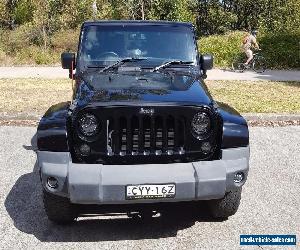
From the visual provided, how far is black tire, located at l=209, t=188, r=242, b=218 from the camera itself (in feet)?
14.8

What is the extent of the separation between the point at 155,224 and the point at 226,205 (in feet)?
2.51

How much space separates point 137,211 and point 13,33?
24.3 m

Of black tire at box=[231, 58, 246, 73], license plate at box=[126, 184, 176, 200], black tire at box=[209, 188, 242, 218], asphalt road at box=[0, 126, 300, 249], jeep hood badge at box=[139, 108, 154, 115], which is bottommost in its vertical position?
black tire at box=[231, 58, 246, 73]

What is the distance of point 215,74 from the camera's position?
1752 centimetres

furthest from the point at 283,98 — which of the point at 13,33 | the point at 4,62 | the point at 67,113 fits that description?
the point at 13,33

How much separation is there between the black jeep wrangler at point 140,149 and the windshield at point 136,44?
2.52 feet

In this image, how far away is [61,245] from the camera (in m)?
4.18

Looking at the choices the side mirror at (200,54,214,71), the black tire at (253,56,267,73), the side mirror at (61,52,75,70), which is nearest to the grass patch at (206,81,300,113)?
the black tire at (253,56,267,73)

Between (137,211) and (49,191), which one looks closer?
(49,191)

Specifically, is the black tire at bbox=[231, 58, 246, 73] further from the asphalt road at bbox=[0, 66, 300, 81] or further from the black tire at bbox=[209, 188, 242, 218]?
the black tire at bbox=[209, 188, 242, 218]

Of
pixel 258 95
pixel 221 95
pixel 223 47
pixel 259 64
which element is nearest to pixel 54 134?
pixel 221 95

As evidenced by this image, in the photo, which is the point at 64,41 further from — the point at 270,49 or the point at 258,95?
the point at 258,95

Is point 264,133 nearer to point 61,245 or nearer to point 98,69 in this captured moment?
point 98,69

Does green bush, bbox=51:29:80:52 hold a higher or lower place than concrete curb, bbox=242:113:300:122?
lower
